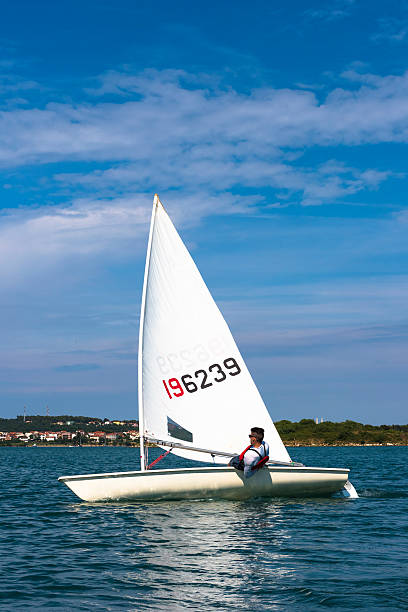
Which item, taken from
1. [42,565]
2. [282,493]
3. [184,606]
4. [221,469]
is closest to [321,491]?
[282,493]

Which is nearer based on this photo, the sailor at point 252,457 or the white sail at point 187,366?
the sailor at point 252,457

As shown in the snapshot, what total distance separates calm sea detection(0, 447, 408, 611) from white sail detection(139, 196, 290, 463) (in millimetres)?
1895

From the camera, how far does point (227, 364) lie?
60.9ft

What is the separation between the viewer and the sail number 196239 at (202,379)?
1823 centimetres

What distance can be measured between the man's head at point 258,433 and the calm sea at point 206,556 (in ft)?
5.79

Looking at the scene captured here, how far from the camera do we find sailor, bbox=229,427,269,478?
16750 mm

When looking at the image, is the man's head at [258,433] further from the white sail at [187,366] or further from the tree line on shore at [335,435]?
the tree line on shore at [335,435]

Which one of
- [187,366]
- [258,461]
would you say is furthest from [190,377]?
[258,461]

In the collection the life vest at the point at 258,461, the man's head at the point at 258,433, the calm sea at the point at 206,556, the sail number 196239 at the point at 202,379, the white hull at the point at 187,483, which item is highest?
the sail number 196239 at the point at 202,379

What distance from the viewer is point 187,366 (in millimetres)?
18391

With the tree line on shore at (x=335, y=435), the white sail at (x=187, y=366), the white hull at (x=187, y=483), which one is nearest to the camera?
the white hull at (x=187, y=483)

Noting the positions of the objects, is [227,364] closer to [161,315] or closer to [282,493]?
[161,315]

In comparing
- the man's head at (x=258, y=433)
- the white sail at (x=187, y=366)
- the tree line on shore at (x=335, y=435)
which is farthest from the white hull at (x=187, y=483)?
the tree line on shore at (x=335, y=435)

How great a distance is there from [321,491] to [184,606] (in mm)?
10512
